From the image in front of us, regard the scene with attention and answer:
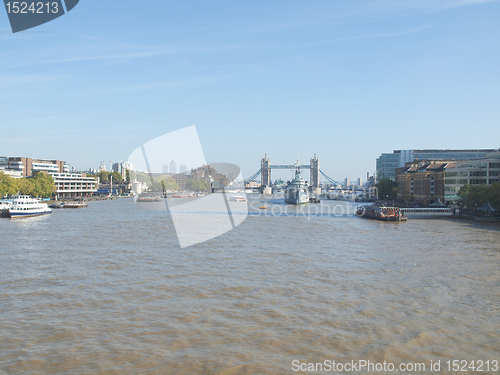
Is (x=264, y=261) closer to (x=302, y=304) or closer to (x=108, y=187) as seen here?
(x=302, y=304)

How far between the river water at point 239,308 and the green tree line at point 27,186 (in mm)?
46758

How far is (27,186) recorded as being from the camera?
74.2 meters

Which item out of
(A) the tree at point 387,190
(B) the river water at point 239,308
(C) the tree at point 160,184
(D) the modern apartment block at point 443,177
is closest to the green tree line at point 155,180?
(C) the tree at point 160,184

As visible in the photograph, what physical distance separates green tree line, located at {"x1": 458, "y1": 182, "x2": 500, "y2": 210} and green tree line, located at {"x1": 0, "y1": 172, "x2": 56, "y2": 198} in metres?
65.9

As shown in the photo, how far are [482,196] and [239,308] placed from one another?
144 ft

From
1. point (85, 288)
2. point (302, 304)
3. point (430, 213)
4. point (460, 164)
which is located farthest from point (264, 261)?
point (460, 164)

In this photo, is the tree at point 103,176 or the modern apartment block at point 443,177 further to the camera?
the tree at point 103,176

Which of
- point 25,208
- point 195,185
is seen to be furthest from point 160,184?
point 25,208

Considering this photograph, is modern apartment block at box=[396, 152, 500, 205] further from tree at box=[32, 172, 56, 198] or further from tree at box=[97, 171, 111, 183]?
tree at box=[97, 171, 111, 183]

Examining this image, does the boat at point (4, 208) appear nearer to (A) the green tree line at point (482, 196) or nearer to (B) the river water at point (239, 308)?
(B) the river water at point (239, 308)

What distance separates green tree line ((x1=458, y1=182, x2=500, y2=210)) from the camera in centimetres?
4684

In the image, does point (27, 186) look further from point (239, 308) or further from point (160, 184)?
point (239, 308)

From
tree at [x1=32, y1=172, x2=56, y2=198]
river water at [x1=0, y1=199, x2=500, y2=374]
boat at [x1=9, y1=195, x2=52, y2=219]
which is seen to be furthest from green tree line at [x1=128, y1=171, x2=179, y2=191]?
river water at [x1=0, y1=199, x2=500, y2=374]

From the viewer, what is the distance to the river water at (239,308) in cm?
1018
